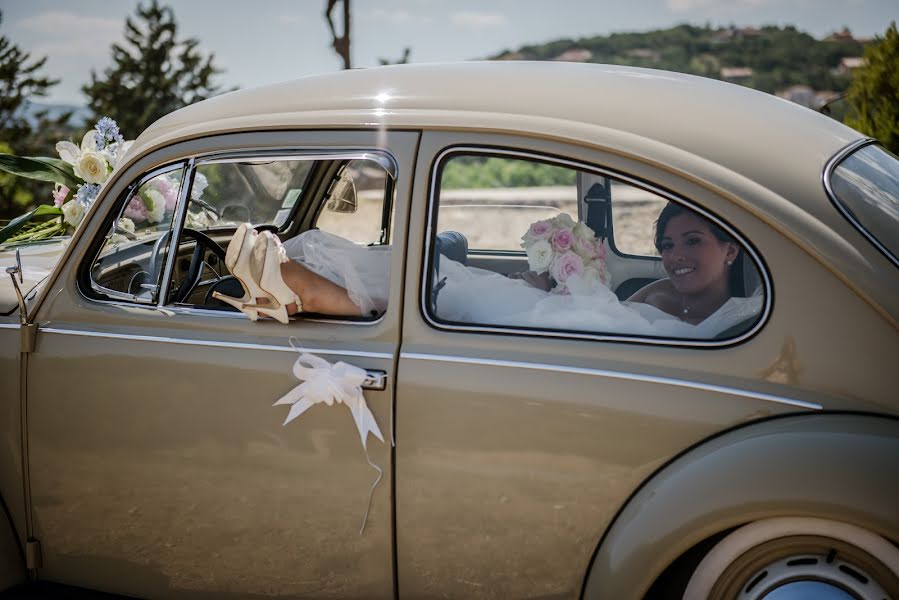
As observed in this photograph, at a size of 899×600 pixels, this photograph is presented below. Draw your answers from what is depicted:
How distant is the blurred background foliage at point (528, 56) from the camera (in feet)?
31.6

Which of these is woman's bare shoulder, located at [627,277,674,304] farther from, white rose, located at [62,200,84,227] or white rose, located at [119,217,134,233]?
white rose, located at [62,200,84,227]

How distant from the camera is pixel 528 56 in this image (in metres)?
50.5

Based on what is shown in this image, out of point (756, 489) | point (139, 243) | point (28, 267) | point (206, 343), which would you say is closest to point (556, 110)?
point (756, 489)

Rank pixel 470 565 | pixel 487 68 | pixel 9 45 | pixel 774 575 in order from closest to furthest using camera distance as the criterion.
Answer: pixel 774 575 < pixel 470 565 < pixel 487 68 < pixel 9 45

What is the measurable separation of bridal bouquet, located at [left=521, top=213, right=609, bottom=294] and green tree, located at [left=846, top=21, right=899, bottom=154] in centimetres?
773

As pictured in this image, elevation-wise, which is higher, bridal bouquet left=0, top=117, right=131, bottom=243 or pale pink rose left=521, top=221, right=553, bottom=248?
bridal bouquet left=0, top=117, right=131, bottom=243

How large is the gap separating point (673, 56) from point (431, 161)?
49.6 metres

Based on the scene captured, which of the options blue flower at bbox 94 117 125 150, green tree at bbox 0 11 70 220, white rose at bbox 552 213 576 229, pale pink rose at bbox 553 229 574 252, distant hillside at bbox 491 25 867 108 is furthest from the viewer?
distant hillside at bbox 491 25 867 108

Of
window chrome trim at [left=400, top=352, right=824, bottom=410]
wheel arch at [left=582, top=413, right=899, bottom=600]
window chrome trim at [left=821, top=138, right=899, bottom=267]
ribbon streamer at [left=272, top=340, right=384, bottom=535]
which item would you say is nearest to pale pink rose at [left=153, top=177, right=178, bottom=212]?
ribbon streamer at [left=272, top=340, right=384, bottom=535]

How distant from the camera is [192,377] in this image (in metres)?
2.36

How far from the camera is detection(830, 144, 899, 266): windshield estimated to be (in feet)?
6.41

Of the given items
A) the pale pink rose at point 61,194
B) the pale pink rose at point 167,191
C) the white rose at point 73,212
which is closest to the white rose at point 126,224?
the pale pink rose at point 167,191

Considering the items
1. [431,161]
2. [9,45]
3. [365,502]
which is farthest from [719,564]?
[9,45]

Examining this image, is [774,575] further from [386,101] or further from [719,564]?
[386,101]
